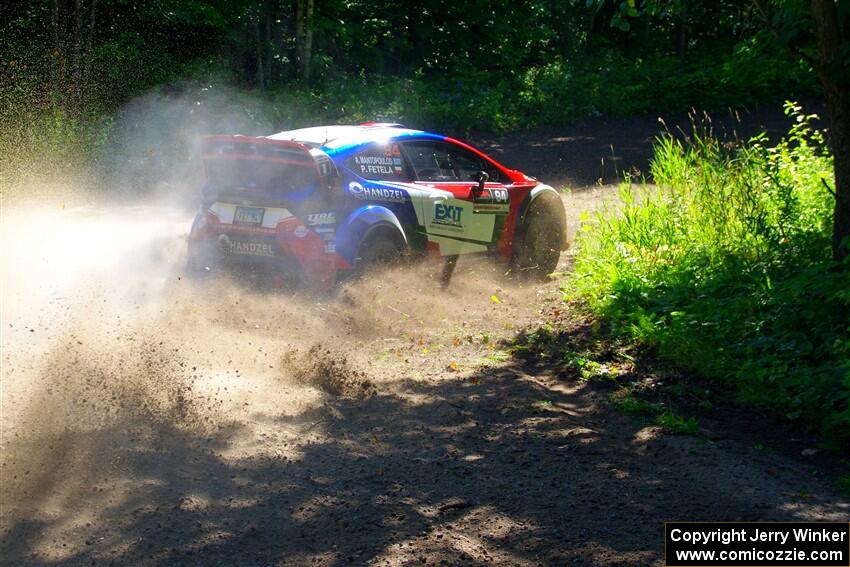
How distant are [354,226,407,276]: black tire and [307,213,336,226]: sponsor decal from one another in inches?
15.9

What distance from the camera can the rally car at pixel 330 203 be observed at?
28.8 ft

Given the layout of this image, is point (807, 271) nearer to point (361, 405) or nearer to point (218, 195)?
point (361, 405)

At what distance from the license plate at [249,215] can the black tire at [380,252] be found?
99cm

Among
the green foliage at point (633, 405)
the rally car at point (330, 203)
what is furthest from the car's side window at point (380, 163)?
the green foliage at point (633, 405)

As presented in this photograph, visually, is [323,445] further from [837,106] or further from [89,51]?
[89,51]

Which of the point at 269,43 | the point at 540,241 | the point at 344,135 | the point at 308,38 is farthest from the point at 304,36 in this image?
the point at 344,135

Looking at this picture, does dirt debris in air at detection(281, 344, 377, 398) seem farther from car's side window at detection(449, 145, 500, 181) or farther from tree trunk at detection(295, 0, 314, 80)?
tree trunk at detection(295, 0, 314, 80)

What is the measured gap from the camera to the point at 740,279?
8594mm

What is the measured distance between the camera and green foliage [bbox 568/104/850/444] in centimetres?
702

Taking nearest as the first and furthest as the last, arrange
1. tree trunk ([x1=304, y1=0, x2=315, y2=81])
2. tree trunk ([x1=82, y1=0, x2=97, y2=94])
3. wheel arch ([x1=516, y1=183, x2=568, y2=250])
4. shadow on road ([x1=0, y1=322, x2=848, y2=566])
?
shadow on road ([x1=0, y1=322, x2=848, y2=566])
wheel arch ([x1=516, y1=183, x2=568, y2=250])
tree trunk ([x1=82, y1=0, x2=97, y2=94])
tree trunk ([x1=304, y1=0, x2=315, y2=81])

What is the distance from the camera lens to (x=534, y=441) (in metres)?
6.19

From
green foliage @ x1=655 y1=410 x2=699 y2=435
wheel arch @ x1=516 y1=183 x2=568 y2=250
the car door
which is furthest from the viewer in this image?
wheel arch @ x1=516 y1=183 x2=568 y2=250

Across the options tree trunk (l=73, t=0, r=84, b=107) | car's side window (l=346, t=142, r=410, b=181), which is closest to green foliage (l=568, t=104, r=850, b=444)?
car's side window (l=346, t=142, r=410, b=181)

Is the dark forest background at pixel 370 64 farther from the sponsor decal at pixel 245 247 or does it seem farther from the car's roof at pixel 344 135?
the sponsor decal at pixel 245 247
